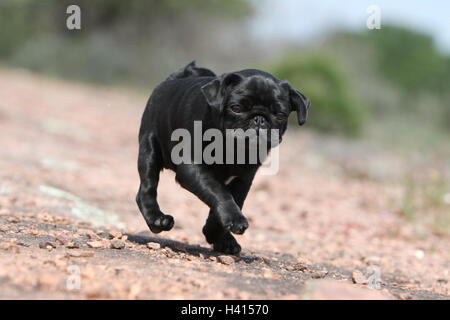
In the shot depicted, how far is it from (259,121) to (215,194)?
Result: 578mm

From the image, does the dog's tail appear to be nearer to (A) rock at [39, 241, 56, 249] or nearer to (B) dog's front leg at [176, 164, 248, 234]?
(B) dog's front leg at [176, 164, 248, 234]

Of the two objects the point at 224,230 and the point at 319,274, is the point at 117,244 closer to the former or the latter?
the point at 224,230

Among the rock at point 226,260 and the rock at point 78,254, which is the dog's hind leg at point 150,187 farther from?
the rock at point 78,254

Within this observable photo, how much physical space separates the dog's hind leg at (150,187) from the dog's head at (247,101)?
0.96 m

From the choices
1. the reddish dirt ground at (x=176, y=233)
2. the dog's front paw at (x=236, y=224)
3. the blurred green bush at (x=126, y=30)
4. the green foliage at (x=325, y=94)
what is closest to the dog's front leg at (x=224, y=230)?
the reddish dirt ground at (x=176, y=233)

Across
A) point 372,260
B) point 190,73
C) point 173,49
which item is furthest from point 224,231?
point 173,49

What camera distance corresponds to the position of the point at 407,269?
241 inches

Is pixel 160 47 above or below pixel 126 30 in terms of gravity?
below

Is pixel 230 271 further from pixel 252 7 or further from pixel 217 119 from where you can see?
pixel 252 7

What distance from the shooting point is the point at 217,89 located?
4.26m

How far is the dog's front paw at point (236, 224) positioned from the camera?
4152 mm

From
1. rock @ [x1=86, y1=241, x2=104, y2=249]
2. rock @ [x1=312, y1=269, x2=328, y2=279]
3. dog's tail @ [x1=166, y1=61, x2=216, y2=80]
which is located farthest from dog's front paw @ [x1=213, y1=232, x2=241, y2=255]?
dog's tail @ [x1=166, y1=61, x2=216, y2=80]

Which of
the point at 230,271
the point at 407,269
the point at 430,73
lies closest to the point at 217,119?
the point at 230,271
